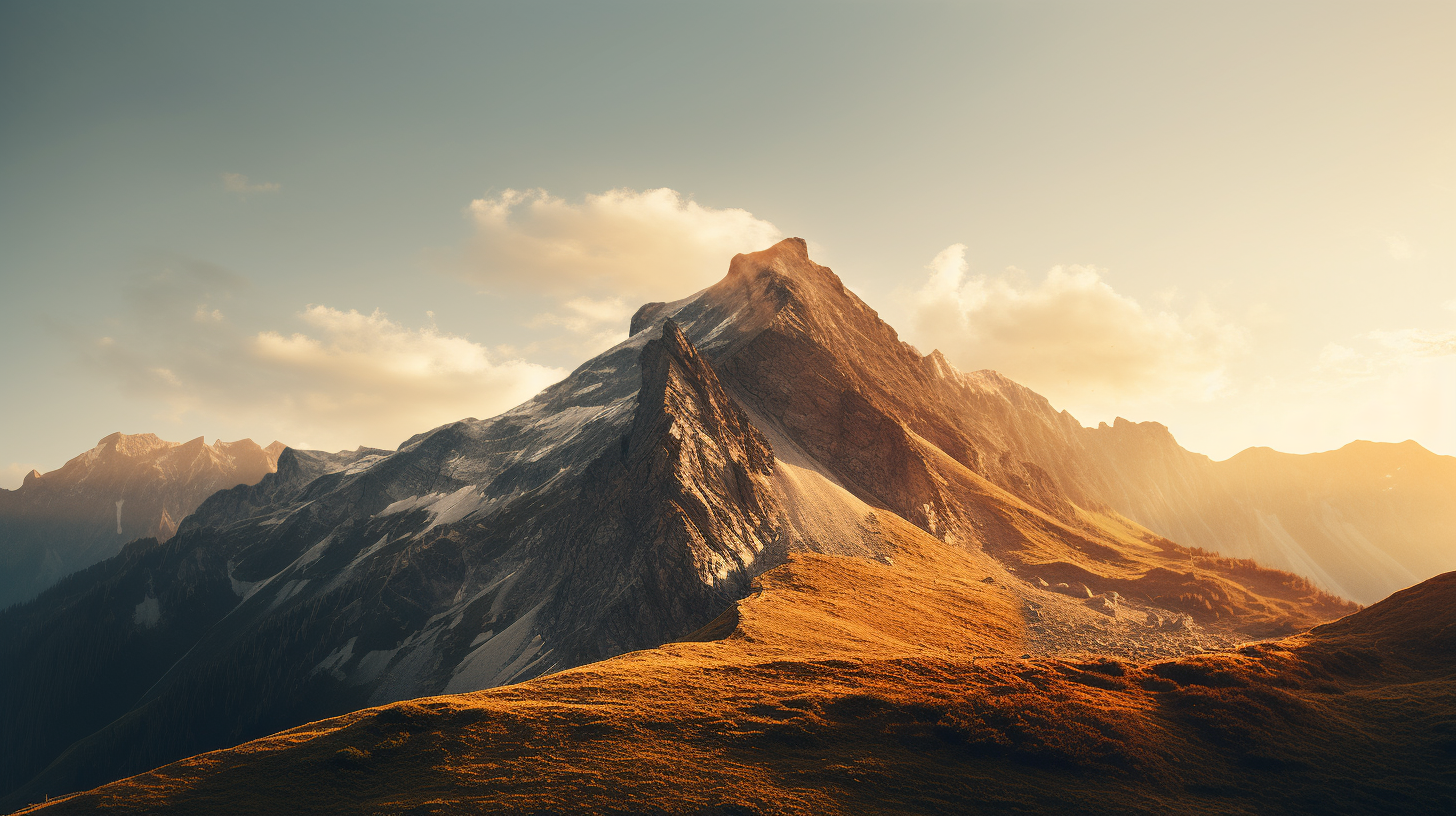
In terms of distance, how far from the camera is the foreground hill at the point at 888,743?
35.1 m

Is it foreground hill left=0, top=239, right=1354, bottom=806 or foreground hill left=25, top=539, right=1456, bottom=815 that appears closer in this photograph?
foreground hill left=25, top=539, right=1456, bottom=815

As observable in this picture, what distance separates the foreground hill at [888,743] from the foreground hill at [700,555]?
943 inches

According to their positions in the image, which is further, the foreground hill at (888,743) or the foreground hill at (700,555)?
the foreground hill at (700,555)

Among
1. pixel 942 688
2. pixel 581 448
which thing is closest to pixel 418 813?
pixel 942 688

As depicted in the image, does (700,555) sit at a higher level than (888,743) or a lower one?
higher

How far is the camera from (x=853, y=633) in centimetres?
7281

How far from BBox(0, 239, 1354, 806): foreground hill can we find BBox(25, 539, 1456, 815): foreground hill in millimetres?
23961

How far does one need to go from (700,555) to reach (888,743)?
5587 cm

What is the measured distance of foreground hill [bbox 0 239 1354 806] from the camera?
3819 inches

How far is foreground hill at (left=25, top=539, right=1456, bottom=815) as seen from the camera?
35125mm

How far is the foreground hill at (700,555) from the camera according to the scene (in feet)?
→ 318

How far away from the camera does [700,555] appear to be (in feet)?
312

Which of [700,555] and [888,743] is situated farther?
[700,555]

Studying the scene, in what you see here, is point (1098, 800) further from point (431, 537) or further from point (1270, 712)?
point (431, 537)
